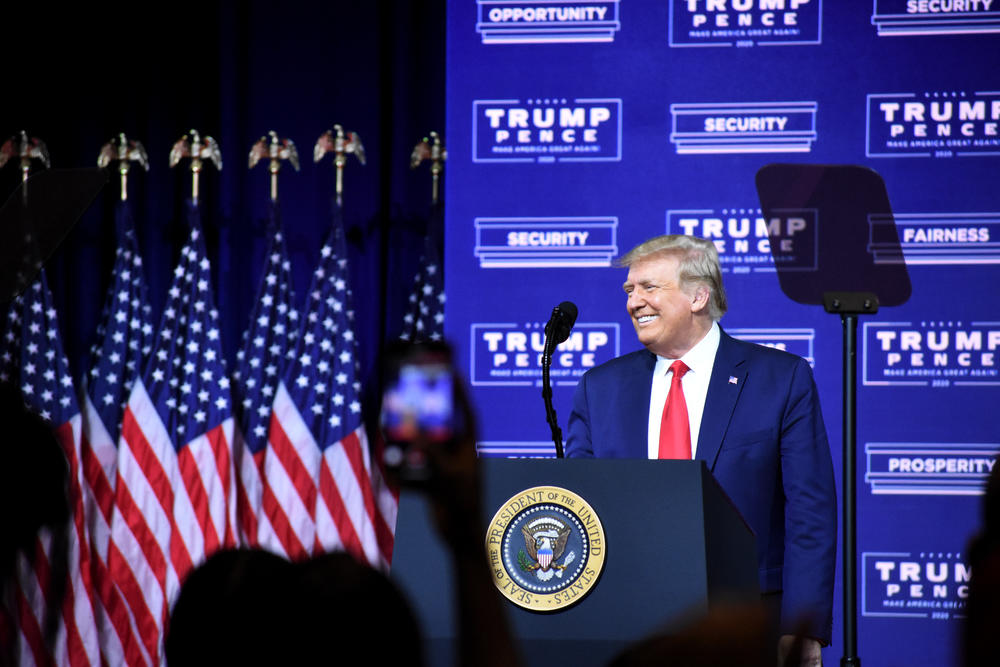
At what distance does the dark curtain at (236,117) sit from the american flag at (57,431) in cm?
29

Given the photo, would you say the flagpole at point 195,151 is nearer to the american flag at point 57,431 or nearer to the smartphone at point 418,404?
the american flag at point 57,431

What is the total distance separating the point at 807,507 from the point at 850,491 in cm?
44

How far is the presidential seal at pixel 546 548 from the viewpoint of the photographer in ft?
7.45

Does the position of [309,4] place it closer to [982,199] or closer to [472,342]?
[472,342]

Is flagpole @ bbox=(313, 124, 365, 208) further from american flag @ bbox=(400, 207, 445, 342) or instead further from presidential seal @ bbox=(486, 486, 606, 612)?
presidential seal @ bbox=(486, 486, 606, 612)

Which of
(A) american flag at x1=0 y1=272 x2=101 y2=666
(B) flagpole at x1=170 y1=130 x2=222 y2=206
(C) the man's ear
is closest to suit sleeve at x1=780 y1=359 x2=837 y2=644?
(C) the man's ear

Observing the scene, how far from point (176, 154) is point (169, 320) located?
818 millimetres

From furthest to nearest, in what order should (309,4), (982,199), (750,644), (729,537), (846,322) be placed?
(309,4) → (982,199) → (846,322) → (729,537) → (750,644)

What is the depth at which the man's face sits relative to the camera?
3523 mm

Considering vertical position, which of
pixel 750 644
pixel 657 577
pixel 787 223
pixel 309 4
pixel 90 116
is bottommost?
pixel 657 577

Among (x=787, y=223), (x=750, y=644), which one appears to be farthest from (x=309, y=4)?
(x=750, y=644)

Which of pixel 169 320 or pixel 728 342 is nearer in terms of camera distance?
pixel 728 342

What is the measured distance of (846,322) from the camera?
146 inches

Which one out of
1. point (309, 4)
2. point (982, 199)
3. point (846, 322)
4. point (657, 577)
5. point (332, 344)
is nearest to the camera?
point (657, 577)
